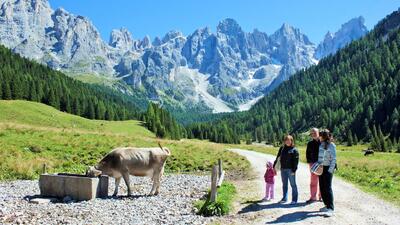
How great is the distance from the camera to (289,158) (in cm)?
2269

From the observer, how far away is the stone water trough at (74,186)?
24.7 m

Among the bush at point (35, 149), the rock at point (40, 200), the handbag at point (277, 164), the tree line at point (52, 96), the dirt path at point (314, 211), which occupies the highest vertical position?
the tree line at point (52, 96)

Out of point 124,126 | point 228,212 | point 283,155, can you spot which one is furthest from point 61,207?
point 124,126

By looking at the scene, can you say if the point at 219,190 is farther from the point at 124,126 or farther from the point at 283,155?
the point at 124,126

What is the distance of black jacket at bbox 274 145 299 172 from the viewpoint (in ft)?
73.8

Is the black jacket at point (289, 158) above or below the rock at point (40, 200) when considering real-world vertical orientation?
above

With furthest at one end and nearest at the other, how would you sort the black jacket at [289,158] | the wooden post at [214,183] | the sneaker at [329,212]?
1. the black jacket at [289,158]
2. the wooden post at [214,183]
3. the sneaker at [329,212]

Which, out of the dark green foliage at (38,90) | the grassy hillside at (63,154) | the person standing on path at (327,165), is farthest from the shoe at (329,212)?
the dark green foliage at (38,90)

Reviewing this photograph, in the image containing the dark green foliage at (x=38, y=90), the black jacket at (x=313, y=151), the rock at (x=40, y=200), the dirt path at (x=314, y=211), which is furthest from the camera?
the dark green foliage at (x=38, y=90)

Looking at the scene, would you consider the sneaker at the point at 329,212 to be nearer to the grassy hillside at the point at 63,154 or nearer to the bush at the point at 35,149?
the grassy hillside at the point at 63,154

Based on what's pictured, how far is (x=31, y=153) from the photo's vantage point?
43.7 metres

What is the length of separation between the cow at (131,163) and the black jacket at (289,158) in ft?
25.0

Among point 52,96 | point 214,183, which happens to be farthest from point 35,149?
point 52,96

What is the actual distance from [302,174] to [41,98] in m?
129
